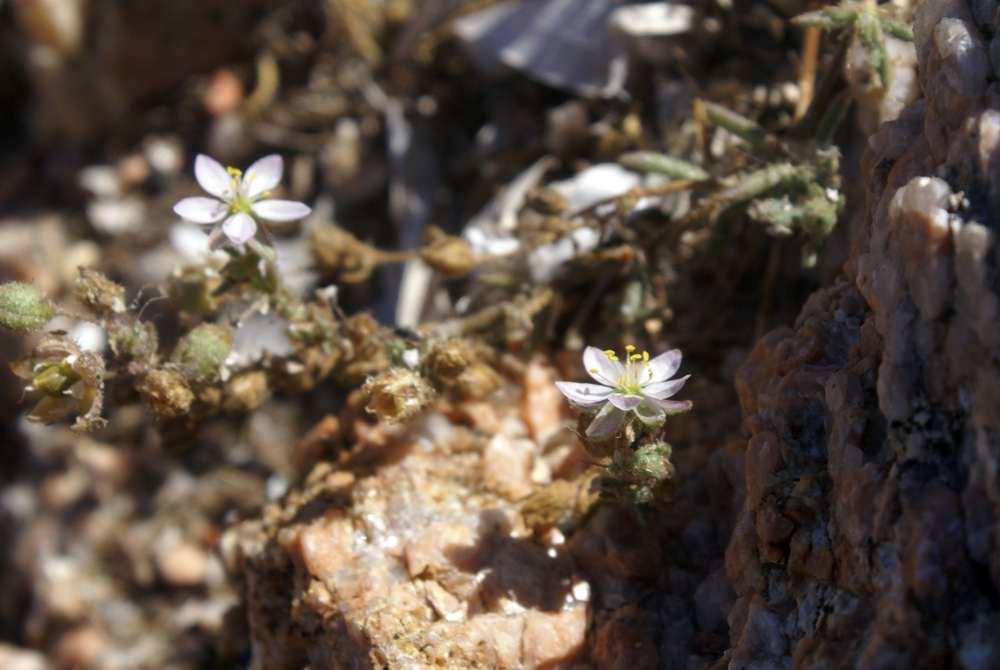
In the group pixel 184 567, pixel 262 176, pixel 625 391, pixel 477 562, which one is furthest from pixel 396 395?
pixel 184 567

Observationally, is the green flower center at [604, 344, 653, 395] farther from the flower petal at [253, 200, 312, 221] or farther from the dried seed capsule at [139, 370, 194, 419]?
the dried seed capsule at [139, 370, 194, 419]

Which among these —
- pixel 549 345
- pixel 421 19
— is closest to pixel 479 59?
pixel 421 19

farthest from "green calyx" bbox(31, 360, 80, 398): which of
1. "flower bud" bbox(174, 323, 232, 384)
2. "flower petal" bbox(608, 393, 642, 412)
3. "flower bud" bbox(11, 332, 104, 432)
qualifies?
"flower petal" bbox(608, 393, 642, 412)

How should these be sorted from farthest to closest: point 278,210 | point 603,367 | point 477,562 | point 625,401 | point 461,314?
1. point 461,314
2. point 278,210
3. point 477,562
4. point 603,367
5. point 625,401

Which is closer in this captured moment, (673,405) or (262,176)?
(673,405)

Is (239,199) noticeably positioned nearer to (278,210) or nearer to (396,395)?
(278,210)

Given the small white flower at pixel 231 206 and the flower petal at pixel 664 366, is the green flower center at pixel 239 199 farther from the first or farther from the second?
the flower petal at pixel 664 366
